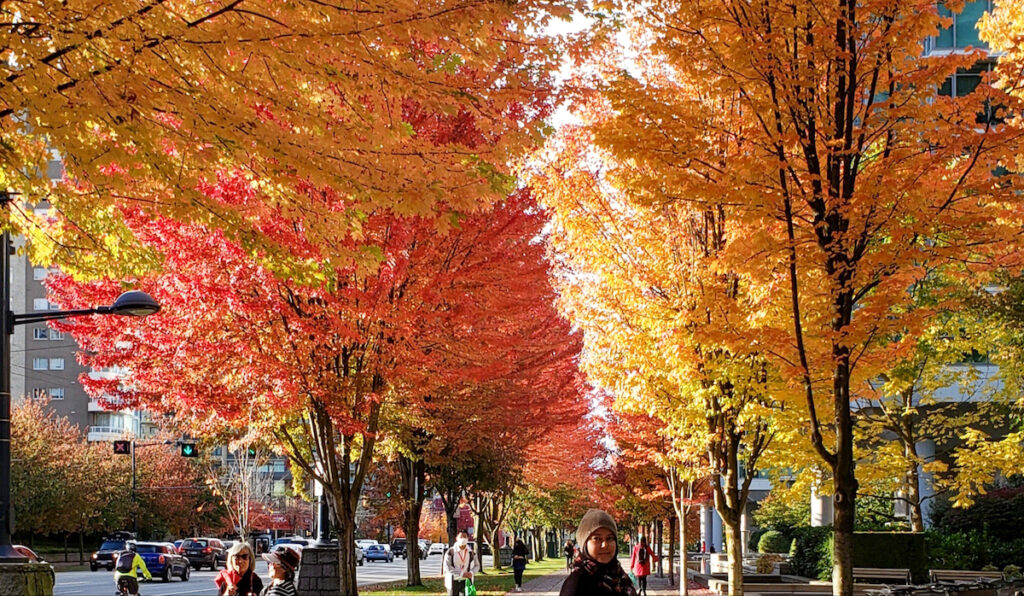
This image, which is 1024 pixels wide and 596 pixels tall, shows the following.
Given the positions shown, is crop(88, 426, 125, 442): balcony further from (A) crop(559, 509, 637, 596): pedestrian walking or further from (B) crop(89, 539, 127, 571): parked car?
(A) crop(559, 509, 637, 596): pedestrian walking

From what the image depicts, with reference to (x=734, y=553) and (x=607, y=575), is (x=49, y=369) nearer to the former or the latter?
(x=734, y=553)

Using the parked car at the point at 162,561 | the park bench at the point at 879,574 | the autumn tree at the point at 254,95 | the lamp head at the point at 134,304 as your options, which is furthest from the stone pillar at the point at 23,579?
the parked car at the point at 162,561

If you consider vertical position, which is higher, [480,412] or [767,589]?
[480,412]

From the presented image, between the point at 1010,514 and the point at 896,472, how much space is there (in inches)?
160

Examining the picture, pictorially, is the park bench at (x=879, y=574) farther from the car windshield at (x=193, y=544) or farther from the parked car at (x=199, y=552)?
the car windshield at (x=193, y=544)

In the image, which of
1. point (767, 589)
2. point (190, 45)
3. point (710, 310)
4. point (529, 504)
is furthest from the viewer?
point (529, 504)

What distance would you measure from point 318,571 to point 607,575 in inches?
587

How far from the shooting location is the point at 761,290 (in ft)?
43.7

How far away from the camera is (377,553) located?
72.9 m

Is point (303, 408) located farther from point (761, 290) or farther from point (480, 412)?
point (480, 412)

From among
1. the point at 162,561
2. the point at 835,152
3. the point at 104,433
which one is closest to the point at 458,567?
the point at 835,152

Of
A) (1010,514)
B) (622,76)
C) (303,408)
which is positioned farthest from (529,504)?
(622,76)

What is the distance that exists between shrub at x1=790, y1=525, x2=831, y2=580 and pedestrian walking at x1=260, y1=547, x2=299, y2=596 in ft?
83.9

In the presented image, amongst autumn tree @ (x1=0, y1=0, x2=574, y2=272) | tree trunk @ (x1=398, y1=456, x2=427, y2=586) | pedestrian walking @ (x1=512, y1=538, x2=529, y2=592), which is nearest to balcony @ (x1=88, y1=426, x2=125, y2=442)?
tree trunk @ (x1=398, y1=456, x2=427, y2=586)
